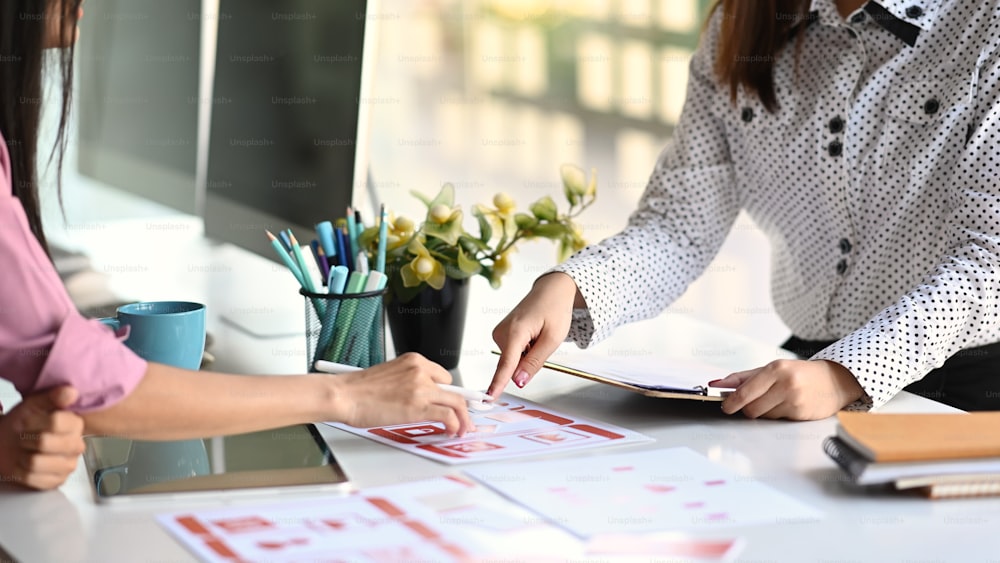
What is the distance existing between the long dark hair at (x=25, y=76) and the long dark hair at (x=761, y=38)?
0.88 metres

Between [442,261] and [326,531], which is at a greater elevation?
[442,261]

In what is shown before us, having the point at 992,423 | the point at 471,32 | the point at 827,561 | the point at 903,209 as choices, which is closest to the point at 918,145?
the point at 903,209

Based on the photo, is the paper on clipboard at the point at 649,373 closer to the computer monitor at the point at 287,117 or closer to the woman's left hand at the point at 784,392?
the woman's left hand at the point at 784,392

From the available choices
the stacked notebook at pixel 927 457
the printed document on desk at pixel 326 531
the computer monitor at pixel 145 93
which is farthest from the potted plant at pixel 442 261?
the computer monitor at pixel 145 93

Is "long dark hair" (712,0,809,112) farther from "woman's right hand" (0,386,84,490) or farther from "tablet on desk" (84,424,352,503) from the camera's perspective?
"woman's right hand" (0,386,84,490)

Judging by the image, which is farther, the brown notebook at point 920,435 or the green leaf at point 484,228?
the green leaf at point 484,228

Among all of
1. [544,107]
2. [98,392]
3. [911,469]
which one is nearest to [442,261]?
[98,392]

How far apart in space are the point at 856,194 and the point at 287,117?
0.83 meters

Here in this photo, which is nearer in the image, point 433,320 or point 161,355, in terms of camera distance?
point 161,355

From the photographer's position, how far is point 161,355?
1194 mm

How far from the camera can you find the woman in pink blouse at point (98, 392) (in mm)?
913

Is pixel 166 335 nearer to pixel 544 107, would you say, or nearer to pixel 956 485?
pixel 956 485

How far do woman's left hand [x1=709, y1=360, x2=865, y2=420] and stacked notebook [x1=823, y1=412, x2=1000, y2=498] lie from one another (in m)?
0.19

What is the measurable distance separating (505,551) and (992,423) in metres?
0.47
